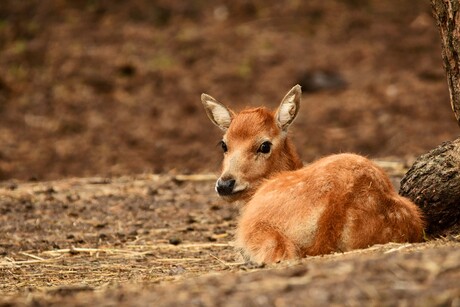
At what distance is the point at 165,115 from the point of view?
49.5ft

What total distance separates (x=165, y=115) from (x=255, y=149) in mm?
7102

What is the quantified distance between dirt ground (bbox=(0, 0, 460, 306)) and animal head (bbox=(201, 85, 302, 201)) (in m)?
0.65

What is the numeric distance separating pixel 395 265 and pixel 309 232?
157 cm

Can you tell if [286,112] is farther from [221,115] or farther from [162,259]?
[162,259]

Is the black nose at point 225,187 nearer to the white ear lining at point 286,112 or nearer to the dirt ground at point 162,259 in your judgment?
the dirt ground at point 162,259

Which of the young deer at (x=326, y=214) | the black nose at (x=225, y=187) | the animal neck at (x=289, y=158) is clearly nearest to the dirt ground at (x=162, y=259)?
the young deer at (x=326, y=214)

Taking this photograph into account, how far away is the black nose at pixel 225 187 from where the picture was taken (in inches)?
307

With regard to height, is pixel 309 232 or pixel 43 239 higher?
pixel 309 232

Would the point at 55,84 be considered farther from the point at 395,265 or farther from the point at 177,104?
the point at 395,265

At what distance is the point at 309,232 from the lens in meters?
6.40

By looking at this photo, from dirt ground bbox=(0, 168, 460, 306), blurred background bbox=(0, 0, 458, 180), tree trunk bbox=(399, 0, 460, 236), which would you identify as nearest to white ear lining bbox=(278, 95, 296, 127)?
dirt ground bbox=(0, 168, 460, 306)

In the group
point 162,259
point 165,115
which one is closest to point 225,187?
point 162,259

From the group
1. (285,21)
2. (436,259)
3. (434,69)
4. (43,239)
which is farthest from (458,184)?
(285,21)

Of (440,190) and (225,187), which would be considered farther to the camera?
(225,187)
